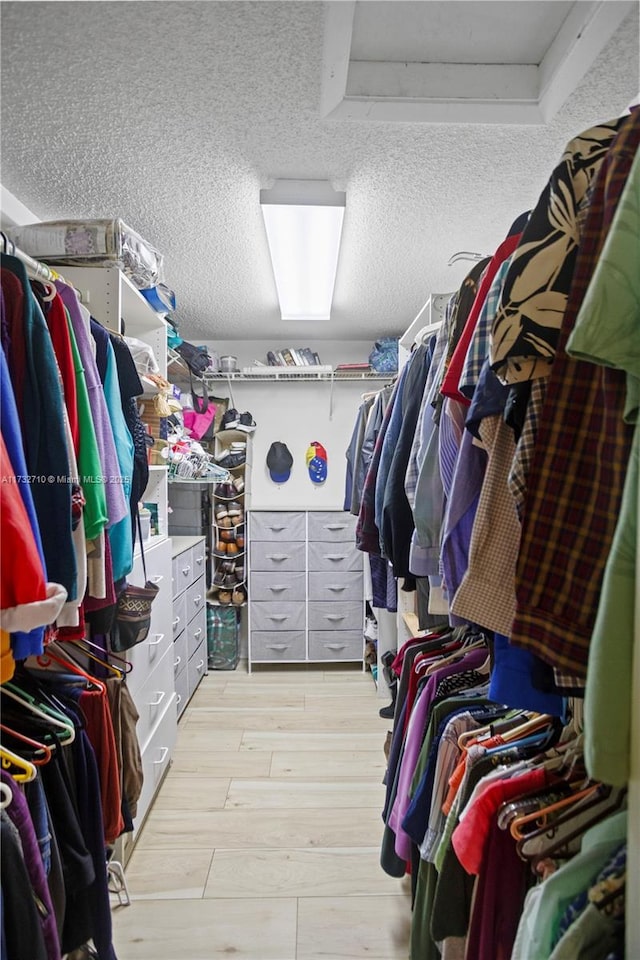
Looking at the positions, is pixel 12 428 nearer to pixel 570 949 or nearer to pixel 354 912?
pixel 570 949

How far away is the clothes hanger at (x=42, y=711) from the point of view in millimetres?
1113

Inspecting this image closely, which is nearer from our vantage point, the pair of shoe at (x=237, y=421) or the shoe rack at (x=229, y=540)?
the shoe rack at (x=229, y=540)

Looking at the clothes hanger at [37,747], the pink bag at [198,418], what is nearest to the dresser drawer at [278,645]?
the pink bag at [198,418]

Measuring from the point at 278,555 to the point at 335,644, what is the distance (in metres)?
0.75

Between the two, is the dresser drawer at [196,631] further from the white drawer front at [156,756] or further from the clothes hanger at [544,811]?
the clothes hanger at [544,811]

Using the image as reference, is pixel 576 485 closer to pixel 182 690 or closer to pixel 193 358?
pixel 182 690

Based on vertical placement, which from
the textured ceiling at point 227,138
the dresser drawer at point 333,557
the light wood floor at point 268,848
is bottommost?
the light wood floor at point 268,848

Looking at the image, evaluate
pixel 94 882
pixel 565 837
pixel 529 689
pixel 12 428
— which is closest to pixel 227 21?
pixel 12 428

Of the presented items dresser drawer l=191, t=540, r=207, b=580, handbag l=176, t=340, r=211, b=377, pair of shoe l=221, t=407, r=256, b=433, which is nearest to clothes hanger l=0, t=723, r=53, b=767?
dresser drawer l=191, t=540, r=207, b=580

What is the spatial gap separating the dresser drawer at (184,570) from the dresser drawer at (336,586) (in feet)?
2.91

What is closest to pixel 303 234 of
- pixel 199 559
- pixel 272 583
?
pixel 199 559

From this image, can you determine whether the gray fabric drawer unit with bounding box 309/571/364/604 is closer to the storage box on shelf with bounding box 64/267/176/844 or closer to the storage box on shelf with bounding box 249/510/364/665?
the storage box on shelf with bounding box 249/510/364/665

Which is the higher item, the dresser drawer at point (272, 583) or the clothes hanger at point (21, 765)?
the clothes hanger at point (21, 765)

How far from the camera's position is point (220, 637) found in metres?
3.53
